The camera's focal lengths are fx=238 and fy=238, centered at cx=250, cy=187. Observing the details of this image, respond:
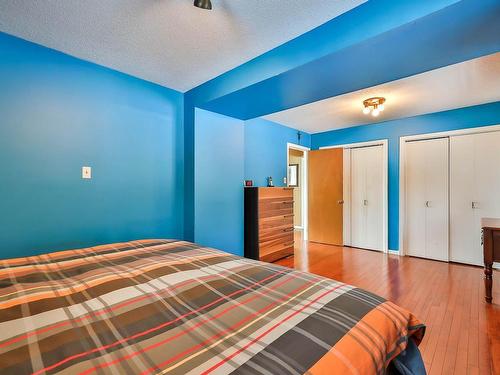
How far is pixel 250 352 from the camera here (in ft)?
2.05

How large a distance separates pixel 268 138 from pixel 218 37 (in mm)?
2422

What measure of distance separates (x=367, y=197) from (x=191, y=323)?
4.41 meters

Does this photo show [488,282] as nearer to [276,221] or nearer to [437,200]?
[437,200]

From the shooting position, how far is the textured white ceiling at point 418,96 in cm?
247

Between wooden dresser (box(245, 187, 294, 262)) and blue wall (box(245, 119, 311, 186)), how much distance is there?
0.51m

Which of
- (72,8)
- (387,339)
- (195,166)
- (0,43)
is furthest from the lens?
(195,166)

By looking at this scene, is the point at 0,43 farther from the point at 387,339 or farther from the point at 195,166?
the point at 387,339

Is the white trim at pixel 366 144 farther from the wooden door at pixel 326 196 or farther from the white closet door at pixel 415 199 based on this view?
the white closet door at pixel 415 199

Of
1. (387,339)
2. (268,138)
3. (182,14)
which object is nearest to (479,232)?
(268,138)

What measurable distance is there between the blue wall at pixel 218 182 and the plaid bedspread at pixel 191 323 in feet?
5.34

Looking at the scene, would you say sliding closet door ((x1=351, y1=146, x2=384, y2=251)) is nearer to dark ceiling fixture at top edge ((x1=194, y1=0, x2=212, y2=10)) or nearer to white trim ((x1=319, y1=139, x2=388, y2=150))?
white trim ((x1=319, y1=139, x2=388, y2=150))

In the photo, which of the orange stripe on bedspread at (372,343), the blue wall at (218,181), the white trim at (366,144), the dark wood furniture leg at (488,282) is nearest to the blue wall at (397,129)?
the white trim at (366,144)

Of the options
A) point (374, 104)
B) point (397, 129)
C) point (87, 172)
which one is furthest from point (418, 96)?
point (87, 172)

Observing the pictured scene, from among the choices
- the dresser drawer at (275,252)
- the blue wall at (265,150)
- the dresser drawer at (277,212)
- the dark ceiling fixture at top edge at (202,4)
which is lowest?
the dresser drawer at (275,252)
